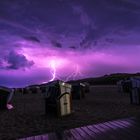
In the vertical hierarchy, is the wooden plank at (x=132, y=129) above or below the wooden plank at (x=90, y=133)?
above

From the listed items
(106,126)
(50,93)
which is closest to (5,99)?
(50,93)

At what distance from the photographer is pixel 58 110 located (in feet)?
48.7

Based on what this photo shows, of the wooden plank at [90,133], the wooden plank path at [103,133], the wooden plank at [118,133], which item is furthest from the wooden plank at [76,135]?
the wooden plank at [118,133]

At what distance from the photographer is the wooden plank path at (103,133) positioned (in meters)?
7.10

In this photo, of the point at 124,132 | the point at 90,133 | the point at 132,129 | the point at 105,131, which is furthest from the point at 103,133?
the point at 132,129

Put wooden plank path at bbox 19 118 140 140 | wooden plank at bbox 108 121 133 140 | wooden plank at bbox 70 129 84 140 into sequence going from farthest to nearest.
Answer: wooden plank at bbox 70 129 84 140, wooden plank path at bbox 19 118 140 140, wooden plank at bbox 108 121 133 140

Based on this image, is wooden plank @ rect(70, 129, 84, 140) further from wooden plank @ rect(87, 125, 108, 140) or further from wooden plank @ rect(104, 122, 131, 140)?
wooden plank @ rect(104, 122, 131, 140)

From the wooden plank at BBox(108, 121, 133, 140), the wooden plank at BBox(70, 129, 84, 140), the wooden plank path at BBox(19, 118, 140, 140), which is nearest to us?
the wooden plank at BBox(108, 121, 133, 140)

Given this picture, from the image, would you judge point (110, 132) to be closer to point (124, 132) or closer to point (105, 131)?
point (105, 131)

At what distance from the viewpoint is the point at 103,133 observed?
7570 millimetres

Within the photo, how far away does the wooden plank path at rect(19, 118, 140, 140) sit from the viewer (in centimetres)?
710

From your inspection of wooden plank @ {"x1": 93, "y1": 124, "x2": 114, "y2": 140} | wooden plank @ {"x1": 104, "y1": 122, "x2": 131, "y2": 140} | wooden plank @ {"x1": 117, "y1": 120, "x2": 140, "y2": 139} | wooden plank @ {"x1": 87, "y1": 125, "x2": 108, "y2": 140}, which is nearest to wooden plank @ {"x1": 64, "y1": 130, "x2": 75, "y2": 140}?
wooden plank @ {"x1": 87, "y1": 125, "x2": 108, "y2": 140}

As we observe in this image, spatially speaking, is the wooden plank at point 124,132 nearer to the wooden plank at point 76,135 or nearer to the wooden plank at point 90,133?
the wooden plank at point 90,133

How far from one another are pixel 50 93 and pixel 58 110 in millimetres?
1631
